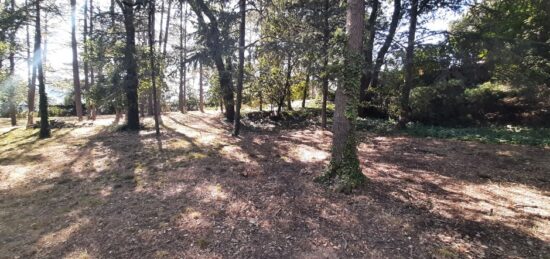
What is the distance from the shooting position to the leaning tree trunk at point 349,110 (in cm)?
611

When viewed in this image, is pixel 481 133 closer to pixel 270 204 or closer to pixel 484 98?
pixel 484 98

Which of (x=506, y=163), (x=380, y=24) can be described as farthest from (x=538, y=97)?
(x=380, y=24)

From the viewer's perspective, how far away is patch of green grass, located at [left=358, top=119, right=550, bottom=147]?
1005 centimetres

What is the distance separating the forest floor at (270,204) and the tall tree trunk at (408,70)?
8.60ft

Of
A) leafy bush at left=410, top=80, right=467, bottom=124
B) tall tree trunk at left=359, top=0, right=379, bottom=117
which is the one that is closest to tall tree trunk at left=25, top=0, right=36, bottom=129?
tall tree trunk at left=359, top=0, right=379, bottom=117

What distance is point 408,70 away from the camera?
11617 mm

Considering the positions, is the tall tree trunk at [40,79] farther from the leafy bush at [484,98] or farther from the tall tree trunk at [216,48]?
the leafy bush at [484,98]

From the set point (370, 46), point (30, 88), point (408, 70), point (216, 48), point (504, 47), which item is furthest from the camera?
point (30, 88)

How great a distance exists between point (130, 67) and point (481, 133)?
47.0ft

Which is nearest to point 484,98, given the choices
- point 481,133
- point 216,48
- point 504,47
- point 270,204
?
point 481,133

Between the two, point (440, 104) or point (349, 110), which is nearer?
point (349, 110)

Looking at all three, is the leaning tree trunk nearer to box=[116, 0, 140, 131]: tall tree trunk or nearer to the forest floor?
the forest floor

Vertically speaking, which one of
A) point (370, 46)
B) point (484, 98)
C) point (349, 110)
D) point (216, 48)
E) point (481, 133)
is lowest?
point (481, 133)

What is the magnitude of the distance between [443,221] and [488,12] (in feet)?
33.5
